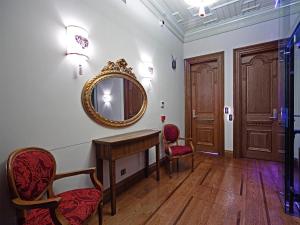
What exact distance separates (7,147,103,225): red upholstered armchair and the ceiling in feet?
9.54

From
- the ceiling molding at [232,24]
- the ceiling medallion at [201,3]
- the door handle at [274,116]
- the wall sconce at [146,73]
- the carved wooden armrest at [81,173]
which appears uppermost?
the ceiling molding at [232,24]

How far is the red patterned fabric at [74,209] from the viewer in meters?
1.18

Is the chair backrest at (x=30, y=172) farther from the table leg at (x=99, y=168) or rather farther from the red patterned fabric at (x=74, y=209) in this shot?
the table leg at (x=99, y=168)

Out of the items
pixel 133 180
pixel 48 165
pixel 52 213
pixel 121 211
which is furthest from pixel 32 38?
pixel 133 180

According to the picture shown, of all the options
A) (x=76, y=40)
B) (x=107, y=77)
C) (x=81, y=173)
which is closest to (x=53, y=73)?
(x=76, y=40)

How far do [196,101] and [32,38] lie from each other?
3.69 meters

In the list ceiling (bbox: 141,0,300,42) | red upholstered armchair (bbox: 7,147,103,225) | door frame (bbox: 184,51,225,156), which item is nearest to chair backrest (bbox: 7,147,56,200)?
red upholstered armchair (bbox: 7,147,103,225)

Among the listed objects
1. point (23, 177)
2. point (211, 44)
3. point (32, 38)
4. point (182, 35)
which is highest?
point (182, 35)

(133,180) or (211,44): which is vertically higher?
(211,44)

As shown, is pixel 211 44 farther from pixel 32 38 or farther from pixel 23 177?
pixel 23 177

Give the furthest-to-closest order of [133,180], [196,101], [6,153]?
[196,101] → [133,180] → [6,153]

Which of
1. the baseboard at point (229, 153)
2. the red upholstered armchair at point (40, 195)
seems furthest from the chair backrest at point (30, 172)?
the baseboard at point (229, 153)

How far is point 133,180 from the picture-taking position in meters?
2.68

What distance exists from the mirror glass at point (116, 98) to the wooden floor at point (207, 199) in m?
1.18
